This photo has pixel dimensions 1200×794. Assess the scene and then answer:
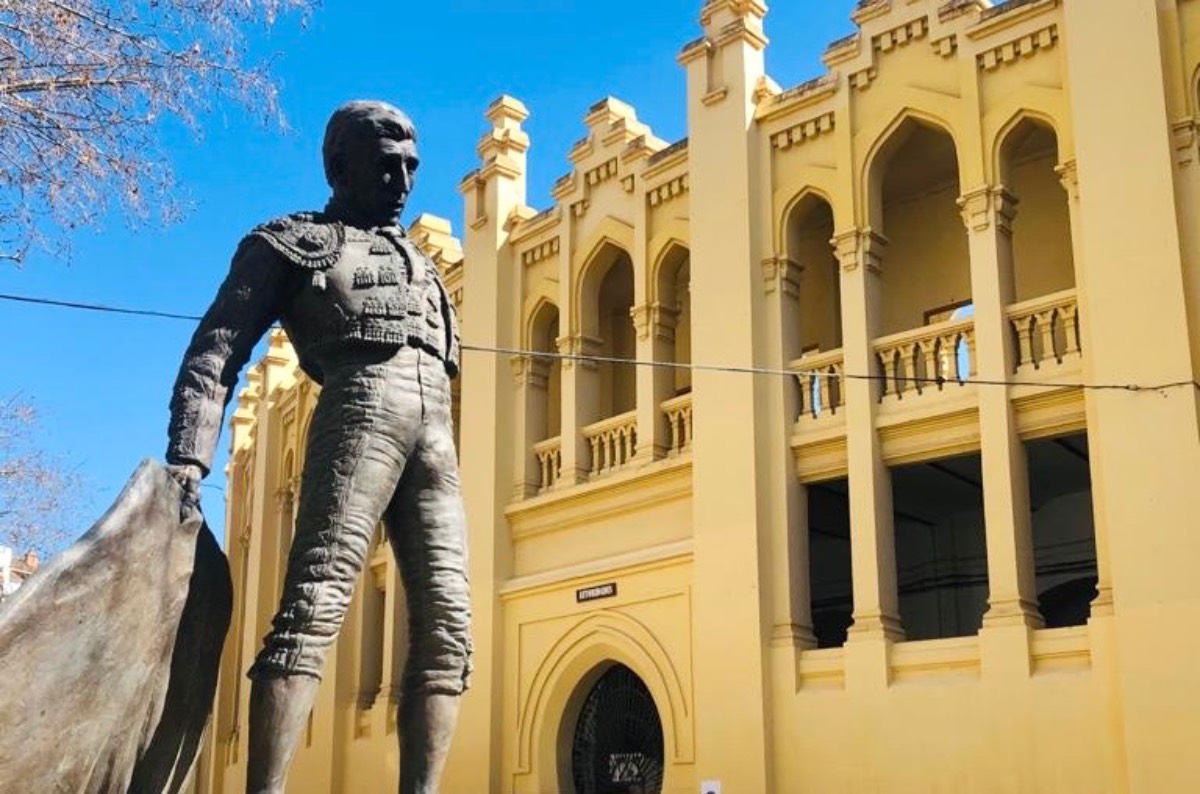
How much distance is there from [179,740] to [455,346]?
1.64 metres

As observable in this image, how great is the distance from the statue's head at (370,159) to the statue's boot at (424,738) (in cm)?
167

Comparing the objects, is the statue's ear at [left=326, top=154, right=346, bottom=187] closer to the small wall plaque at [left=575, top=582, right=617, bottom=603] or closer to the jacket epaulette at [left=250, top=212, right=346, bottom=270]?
the jacket epaulette at [left=250, top=212, right=346, bottom=270]

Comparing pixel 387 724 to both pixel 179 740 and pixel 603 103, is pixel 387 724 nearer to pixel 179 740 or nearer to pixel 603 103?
pixel 603 103

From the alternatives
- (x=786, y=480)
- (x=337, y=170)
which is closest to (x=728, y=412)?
(x=786, y=480)

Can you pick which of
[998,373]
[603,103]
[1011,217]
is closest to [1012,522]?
[998,373]

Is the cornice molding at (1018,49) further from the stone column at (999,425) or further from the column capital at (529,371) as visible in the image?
the column capital at (529,371)

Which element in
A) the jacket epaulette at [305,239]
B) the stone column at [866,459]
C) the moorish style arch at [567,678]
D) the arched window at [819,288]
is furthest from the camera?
the arched window at [819,288]

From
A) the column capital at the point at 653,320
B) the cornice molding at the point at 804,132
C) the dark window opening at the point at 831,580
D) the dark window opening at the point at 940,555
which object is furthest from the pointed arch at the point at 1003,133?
the dark window opening at the point at 831,580

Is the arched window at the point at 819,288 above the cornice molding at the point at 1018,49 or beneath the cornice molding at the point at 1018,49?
beneath

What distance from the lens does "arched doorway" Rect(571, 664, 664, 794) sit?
16.9m

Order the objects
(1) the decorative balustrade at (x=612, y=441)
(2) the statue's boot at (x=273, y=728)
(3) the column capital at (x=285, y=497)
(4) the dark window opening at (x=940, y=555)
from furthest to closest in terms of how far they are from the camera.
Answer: (3) the column capital at (x=285, y=497), (1) the decorative balustrade at (x=612, y=441), (4) the dark window opening at (x=940, y=555), (2) the statue's boot at (x=273, y=728)

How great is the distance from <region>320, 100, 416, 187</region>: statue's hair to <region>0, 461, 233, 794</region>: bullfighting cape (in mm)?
1394

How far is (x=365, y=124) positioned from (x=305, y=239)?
1.55 feet

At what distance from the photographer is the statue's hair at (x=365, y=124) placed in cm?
493
